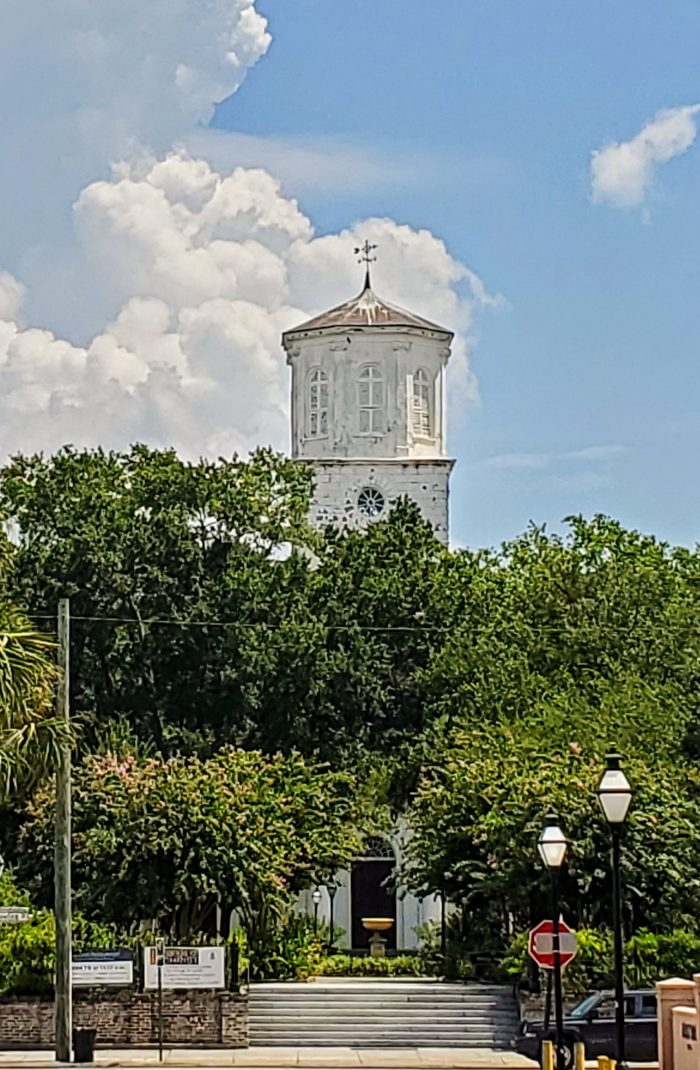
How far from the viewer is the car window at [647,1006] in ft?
95.9

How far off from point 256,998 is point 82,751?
38.1 feet

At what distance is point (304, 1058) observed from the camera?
32938 mm

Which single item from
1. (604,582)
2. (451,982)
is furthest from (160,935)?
(604,582)

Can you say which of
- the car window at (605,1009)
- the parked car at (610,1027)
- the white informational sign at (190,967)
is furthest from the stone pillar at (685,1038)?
the white informational sign at (190,967)

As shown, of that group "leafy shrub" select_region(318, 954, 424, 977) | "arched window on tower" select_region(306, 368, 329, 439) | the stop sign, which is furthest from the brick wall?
"arched window on tower" select_region(306, 368, 329, 439)

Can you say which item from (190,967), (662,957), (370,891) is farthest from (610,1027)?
(370,891)

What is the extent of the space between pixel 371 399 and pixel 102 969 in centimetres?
3253

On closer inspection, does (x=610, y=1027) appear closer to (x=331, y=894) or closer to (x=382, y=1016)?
(x=382, y=1016)

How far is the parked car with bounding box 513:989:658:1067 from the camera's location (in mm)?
28844

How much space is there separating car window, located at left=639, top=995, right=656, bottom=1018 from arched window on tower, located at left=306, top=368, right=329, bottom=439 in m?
37.0

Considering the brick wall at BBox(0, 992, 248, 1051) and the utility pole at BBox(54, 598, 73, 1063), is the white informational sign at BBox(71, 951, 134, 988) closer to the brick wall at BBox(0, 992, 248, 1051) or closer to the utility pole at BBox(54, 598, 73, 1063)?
the brick wall at BBox(0, 992, 248, 1051)

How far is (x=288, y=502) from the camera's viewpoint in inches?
2215

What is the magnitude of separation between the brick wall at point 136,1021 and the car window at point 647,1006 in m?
8.57

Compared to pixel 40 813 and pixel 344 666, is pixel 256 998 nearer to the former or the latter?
pixel 40 813
